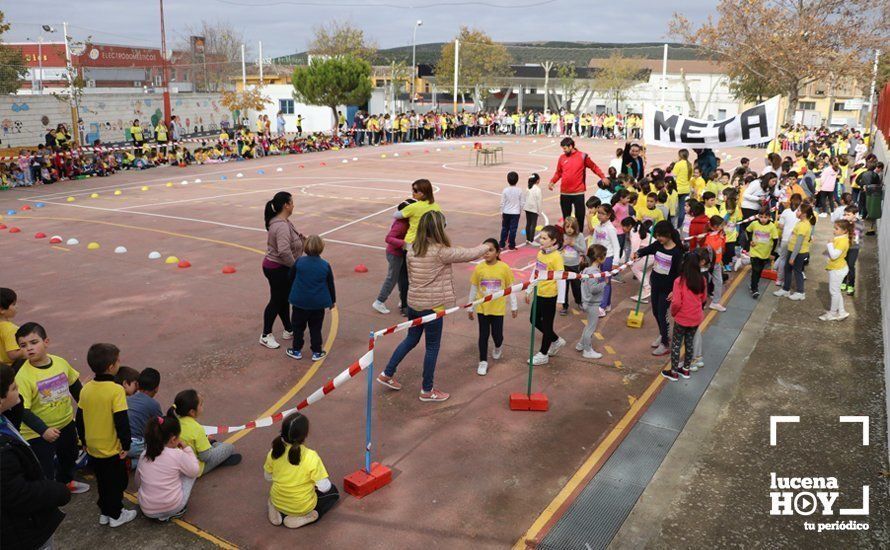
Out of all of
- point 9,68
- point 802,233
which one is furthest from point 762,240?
point 9,68

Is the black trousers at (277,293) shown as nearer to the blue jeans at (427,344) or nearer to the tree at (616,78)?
the blue jeans at (427,344)

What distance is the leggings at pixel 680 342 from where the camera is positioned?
796cm

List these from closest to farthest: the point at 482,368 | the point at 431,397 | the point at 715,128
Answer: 1. the point at 431,397
2. the point at 482,368
3. the point at 715,128

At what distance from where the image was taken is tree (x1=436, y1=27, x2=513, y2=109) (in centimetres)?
7038

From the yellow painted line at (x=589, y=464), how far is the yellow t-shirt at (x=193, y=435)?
109 inches

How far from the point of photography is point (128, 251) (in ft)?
46.3

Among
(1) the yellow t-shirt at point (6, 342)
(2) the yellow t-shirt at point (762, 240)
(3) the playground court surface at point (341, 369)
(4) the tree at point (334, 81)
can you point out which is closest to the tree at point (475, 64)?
(4) the tree at point (334, 81)

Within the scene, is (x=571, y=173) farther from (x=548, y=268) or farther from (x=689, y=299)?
(x=689, y=299)

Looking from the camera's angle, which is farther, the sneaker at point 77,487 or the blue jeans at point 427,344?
the blue jeans at point 427,344

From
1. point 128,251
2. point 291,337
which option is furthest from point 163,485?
point 128,251

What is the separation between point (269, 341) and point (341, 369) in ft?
4.15

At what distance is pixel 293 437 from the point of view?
5.19 meters

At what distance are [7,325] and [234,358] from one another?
9.78 feet

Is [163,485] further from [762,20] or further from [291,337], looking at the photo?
[762,20]
